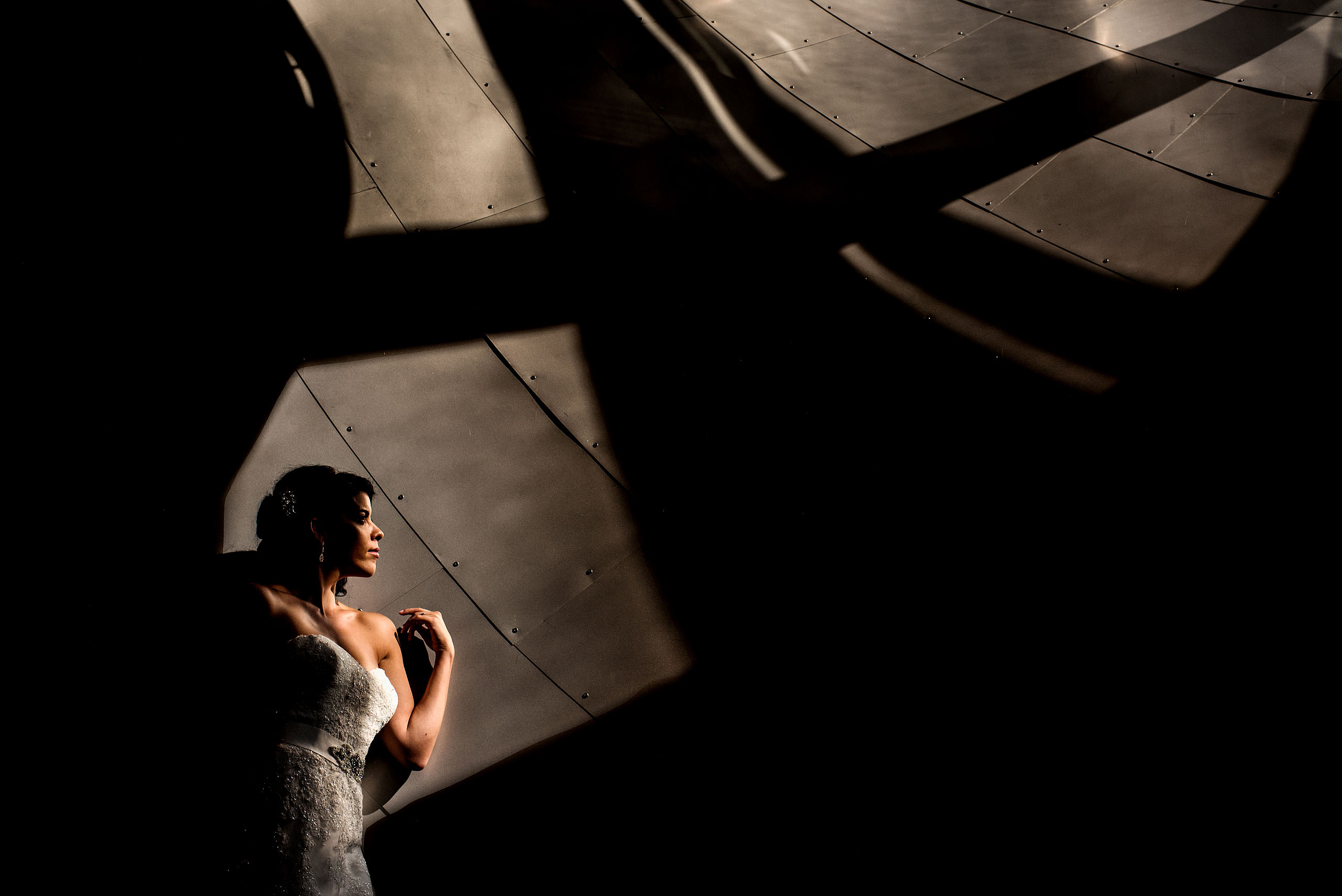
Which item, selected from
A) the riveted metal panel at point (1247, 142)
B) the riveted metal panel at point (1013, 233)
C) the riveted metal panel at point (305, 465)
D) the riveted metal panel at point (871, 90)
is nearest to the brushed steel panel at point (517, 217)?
the riveted metal panel at point (305, 465)

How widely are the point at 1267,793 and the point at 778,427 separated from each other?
2.77 metres

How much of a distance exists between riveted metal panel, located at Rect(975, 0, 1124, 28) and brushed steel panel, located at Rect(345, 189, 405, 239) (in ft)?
17.8

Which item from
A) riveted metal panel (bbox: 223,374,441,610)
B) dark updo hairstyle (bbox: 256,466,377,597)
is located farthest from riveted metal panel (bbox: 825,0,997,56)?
dark updo hairstyle (bbox: 256,466,377,597)

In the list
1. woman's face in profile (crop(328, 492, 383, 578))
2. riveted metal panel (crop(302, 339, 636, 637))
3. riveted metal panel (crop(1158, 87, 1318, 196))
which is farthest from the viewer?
riveted metal panel (crop(1158, 87, 1318, 196))

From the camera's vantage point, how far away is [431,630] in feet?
11.4

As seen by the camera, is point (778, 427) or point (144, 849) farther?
point (778, 427)

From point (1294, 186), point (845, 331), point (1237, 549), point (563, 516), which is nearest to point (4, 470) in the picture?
point (563, 516)

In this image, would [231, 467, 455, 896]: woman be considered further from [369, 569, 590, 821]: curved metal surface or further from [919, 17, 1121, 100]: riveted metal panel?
[919, 17, 1121, 100]: riveted metal panel

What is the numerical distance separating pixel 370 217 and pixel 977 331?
13.0ft

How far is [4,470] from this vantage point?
3.39 metres

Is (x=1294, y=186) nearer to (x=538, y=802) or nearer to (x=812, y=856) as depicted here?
(x=812, y=856)

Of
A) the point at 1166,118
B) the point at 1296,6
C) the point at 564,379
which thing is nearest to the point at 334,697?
the point at 564,379

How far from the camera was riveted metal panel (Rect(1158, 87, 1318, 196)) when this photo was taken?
15.4 ft

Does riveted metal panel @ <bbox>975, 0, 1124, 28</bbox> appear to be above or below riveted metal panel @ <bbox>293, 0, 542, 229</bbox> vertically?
above
